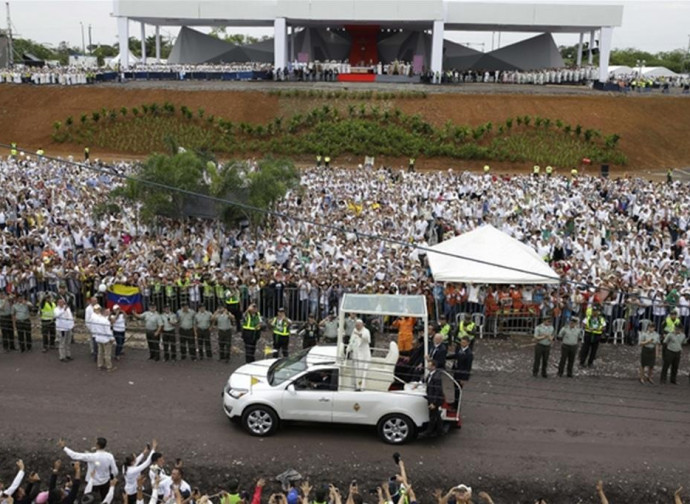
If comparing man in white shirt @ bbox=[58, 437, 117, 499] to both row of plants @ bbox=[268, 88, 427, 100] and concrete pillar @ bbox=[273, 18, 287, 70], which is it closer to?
row of plants @ bbox=[268, 88, 427, 100]

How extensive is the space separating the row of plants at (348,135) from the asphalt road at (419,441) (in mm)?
29809

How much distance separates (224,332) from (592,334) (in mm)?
7349

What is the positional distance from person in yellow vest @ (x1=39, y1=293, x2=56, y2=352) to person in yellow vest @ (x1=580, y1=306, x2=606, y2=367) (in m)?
10.7

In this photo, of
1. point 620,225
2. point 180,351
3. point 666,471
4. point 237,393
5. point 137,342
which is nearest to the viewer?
point 666,471

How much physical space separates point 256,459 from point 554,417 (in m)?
5.18

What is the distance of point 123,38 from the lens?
5750 cm

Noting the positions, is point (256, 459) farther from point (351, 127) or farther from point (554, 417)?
point (351, 127)

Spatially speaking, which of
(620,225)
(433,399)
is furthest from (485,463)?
(620,225)

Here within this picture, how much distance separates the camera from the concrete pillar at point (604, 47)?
5644 centimetres

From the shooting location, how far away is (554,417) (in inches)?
470

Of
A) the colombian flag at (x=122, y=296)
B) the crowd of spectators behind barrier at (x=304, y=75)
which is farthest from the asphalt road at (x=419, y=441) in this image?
the crowd of spectators behind barrier at (x=304, y=75)

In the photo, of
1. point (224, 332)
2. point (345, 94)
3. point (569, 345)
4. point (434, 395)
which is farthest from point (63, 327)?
point (345, 94)

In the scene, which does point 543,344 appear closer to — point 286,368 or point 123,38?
point 286,368

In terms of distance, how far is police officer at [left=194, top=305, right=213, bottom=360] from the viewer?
543 inches
